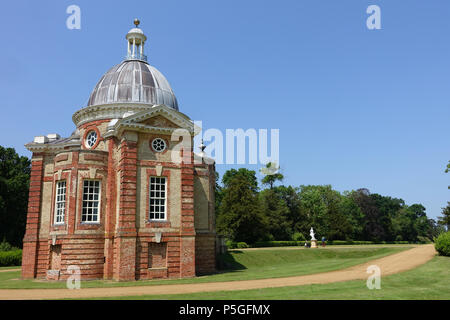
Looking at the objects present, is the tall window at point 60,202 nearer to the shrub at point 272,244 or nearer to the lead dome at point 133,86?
the lead dome at point 133,86

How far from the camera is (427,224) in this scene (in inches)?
4638

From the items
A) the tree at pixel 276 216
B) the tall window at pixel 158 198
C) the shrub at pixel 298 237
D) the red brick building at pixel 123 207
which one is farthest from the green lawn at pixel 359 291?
the shrub at pixel 298 237

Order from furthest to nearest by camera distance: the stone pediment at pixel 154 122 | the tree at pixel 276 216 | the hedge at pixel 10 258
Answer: the tree at pixel 276 216 < the hedge at pixel 10 258 < the stone pediment at pixel 154 122

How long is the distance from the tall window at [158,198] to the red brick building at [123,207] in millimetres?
68

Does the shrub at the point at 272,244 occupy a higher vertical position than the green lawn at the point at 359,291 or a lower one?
lower

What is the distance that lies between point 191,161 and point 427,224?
116217mm

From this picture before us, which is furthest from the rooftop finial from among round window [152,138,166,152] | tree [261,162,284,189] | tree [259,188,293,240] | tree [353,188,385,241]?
tree [353,188,385,241]

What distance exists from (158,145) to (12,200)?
128 feet

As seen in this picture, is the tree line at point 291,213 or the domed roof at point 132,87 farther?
the tree line at point 291,213

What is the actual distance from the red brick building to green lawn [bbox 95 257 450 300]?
8885 millimetres

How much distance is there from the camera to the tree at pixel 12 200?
2067 inches

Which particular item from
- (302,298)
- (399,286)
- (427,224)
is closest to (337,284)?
(399,286)

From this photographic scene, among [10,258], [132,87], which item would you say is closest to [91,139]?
[132,87]
